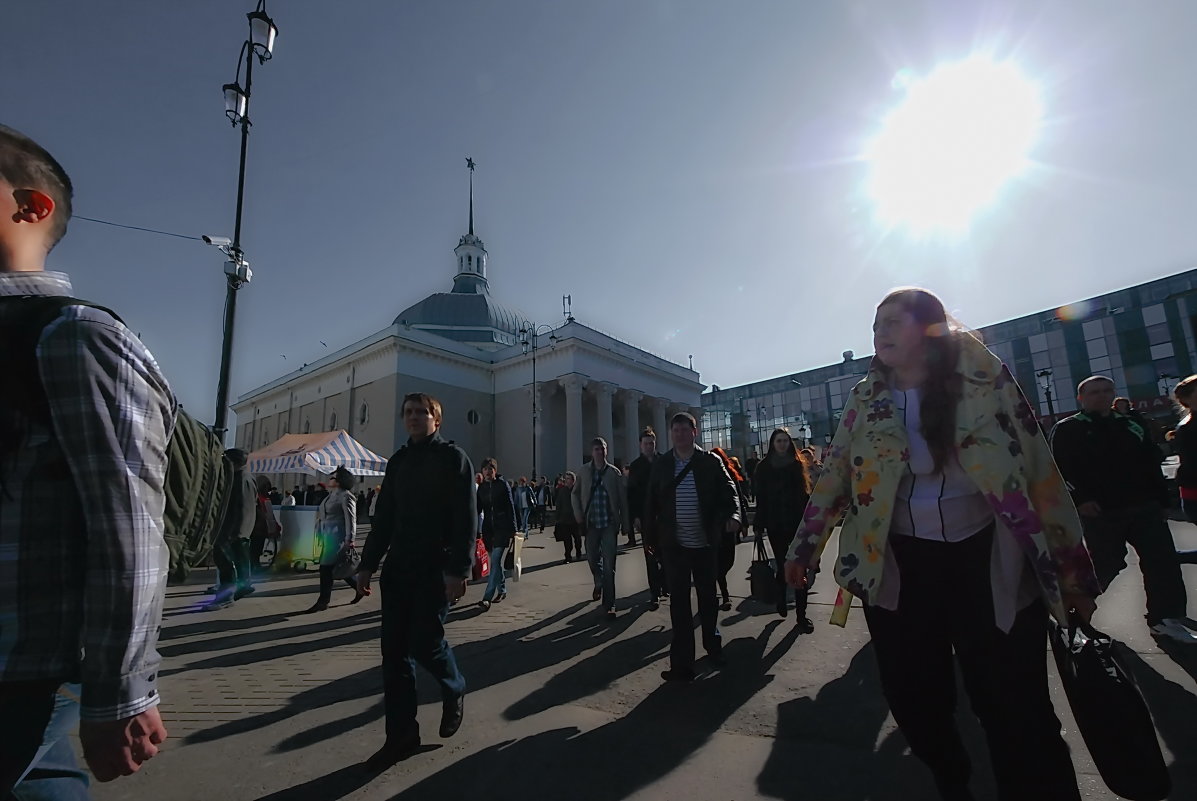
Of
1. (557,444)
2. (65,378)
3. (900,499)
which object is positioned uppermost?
(557,444)

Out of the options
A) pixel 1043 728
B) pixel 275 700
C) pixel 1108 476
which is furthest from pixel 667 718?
pixel 1108 476

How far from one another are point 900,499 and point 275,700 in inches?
167

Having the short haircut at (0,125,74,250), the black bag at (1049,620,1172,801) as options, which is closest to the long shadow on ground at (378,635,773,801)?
the black bag at (1049,620,1172,801)

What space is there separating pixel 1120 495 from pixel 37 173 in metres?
6.54

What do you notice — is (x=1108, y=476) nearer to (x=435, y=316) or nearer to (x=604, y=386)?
(x=604, y=386)

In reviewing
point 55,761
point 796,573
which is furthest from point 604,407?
point 55,761

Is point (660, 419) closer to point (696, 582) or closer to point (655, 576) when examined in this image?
point (655, 576)

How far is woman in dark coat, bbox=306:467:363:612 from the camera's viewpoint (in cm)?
733

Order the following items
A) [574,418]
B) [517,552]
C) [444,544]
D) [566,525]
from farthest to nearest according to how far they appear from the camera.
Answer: [574,418] → [566,525] → [517,552] → [444,544]

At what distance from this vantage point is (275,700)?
3.95 meters

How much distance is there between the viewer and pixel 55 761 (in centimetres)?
126

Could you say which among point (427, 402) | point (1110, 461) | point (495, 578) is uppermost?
point (427, 402)

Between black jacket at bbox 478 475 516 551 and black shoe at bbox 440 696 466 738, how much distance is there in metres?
4.30

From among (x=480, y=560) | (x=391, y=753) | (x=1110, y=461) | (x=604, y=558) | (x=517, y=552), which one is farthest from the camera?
(x=517, y=552)
